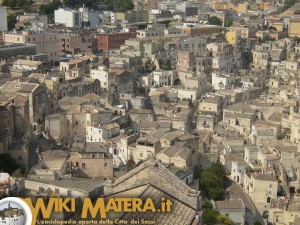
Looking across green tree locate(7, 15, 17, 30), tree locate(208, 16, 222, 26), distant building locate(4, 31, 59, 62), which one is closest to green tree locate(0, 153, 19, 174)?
distant building locate(4, 31, 59, 62)

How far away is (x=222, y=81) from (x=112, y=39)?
13291 mm

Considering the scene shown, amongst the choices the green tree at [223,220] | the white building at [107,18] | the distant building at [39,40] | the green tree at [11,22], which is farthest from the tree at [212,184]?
the white building at [107,18]

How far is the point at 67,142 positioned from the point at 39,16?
31.2 meters

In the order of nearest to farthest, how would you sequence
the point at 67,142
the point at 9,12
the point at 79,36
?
1. the point at 67,142
2. the point at 79,36
3. the point at 9,12

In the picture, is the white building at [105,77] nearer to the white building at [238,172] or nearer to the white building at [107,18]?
the white building at [238,172]

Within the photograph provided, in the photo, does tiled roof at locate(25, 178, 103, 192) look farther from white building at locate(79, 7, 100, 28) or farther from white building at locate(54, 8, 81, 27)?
white building at locate(79, 7, 100, 28)

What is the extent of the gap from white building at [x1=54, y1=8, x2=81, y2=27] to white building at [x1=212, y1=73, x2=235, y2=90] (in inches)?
850

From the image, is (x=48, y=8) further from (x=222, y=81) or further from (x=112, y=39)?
(x=222, y=81)

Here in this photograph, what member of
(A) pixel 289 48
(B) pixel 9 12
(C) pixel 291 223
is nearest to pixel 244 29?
(A) pixel 289 48

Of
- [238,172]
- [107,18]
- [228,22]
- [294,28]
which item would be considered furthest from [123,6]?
[238,172]

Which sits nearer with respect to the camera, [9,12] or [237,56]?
[237,56]

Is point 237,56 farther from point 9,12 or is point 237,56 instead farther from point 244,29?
point 9,12

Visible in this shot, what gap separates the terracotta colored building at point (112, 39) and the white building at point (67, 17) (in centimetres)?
816

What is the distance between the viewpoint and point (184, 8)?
2687 inches
